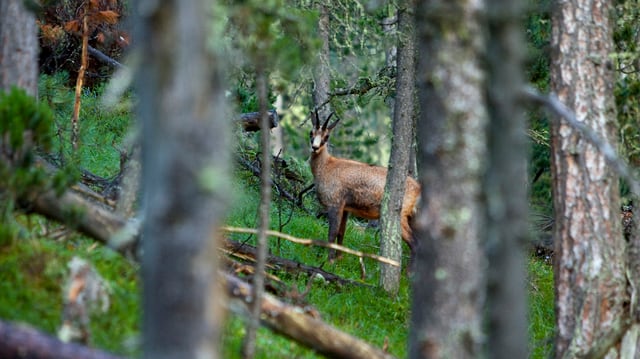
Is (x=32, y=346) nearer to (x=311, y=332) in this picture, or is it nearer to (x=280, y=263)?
(x=311, y=332)

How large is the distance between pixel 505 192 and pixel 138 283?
140 inches

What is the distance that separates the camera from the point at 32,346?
5.03 metres

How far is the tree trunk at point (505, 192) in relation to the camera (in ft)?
13.5

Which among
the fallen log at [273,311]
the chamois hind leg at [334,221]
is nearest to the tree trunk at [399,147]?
the chamois hind leg at [334,221]

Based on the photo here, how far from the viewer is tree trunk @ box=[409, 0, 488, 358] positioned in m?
4.86

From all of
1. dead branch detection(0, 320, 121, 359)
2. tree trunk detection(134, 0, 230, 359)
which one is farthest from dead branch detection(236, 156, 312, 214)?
tree trunk detection(134, 0, 230, 359)

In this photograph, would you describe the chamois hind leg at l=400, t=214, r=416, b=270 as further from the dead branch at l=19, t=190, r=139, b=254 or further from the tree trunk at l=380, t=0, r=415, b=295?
the dead branch at l=19, t=190, r=139, b=254

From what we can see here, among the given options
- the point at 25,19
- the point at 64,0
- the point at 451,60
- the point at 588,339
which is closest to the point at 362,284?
the point at 588,339

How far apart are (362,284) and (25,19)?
5.59 meters

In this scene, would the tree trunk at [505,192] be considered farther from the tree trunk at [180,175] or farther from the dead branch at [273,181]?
the dead branch at [273,181]

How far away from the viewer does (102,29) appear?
16.6 m

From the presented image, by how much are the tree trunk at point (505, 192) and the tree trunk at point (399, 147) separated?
6.46 meters

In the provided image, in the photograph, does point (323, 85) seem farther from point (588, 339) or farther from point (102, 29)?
point (588, 339)

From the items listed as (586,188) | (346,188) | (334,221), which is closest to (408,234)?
(334,221)
